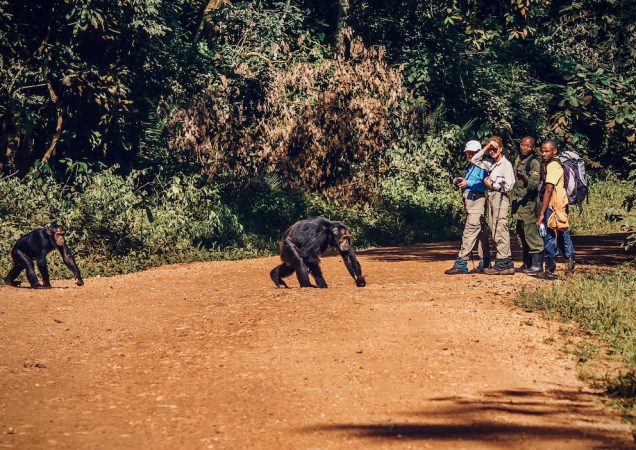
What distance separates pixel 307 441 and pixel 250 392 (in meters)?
1.36

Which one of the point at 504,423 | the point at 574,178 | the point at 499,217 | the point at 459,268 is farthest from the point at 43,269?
the point at 504,423

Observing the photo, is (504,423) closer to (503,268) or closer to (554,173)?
(554,173)

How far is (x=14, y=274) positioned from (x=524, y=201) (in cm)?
751

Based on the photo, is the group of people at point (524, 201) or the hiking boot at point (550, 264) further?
the hiking boot at point (550, 264)

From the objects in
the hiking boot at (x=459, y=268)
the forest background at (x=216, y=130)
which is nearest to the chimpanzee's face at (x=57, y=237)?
the forest background at (x=216, y=130)

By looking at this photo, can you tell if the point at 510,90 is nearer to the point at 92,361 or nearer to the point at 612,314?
the point at 612,314

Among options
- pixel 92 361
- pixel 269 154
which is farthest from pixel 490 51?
pixel 92 361

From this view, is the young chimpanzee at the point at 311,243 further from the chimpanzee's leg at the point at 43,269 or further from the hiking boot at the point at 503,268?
the chimpanzee's leg at the point at 43,269

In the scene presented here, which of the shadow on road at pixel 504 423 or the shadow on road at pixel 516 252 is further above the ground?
the shadow on road at pixel 504 423

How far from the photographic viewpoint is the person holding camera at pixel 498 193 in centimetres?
1254

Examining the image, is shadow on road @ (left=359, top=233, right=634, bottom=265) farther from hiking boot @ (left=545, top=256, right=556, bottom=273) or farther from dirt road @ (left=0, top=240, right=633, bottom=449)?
dirt road @ (left=0, top=240, right=633, bottom=449)

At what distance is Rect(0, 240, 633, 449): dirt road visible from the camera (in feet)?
19.5

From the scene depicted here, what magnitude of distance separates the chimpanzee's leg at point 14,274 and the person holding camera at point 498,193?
679 centimetres

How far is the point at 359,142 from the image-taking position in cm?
1988
